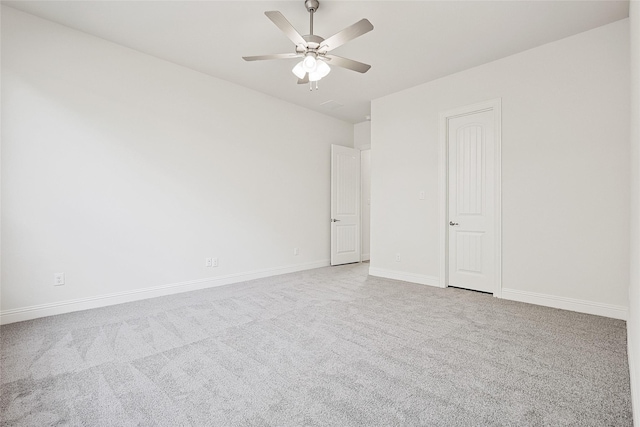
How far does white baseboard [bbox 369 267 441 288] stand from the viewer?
4250 mm

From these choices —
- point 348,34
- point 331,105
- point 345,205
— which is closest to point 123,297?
point 348,34

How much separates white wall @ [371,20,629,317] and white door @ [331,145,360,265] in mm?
2031

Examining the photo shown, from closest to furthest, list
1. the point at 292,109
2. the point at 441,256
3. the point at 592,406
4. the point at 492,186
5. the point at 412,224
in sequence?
the point at 592,406 → the point at 492,186 → the point at 441,256 → the point at 412,224 → the point at 292,109

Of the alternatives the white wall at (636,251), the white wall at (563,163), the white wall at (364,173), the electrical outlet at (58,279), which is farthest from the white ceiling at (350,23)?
the electrical outlet at (58,279)

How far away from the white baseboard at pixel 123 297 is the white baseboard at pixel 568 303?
10.6ft

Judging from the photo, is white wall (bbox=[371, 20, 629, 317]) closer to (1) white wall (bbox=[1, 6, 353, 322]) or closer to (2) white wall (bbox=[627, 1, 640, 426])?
(2) white wall (bbox=[627, 1, 640, 426])

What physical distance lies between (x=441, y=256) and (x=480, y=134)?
5.48 ft

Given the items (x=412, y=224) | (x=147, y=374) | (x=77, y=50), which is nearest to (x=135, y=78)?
(x=77, y=50)

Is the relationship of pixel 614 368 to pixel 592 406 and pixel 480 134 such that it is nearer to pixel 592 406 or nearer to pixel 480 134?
pixel 592 406

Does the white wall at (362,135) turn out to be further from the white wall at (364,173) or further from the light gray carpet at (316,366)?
the light gray carpet at (316,366)

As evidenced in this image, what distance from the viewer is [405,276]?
455 centimetres

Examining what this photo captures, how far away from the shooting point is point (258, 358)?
6.96ft

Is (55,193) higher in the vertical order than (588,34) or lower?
lower

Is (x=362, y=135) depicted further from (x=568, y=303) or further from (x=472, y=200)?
(x=568, y=303)
